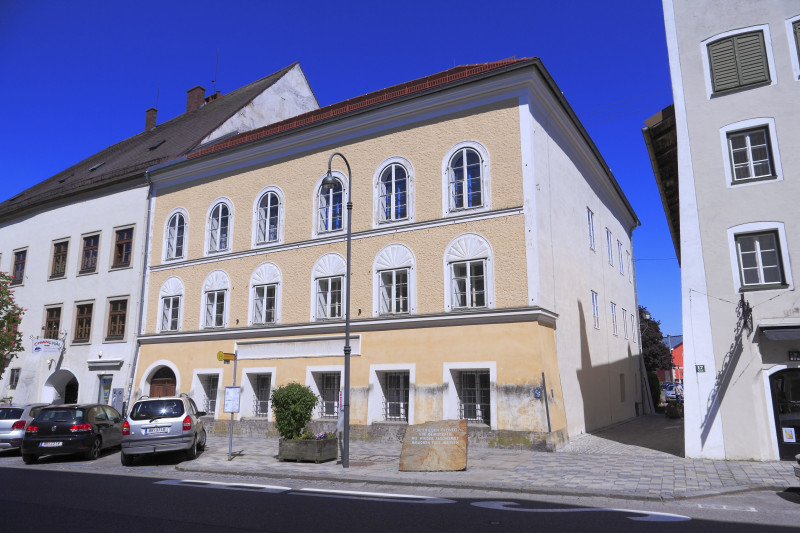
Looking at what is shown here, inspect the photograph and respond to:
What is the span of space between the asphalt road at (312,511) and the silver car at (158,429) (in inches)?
125

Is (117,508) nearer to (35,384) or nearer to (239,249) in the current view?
(239,249)

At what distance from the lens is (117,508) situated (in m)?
8.38

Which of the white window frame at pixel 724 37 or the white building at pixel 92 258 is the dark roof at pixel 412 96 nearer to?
the white building at pixel 92 258

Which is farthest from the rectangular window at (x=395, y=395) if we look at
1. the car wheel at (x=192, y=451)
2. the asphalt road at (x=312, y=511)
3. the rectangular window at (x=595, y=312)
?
the rectangular window at (x=595, y=312)

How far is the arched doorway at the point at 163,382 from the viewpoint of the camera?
76.5ft

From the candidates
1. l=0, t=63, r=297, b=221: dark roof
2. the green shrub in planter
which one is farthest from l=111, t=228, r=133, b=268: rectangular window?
the green shrub in planter

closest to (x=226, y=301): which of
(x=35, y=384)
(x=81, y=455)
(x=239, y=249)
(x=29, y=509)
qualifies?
(x=239, y=249)

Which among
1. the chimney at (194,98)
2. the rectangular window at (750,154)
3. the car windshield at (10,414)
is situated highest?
the chimney at (194,98)

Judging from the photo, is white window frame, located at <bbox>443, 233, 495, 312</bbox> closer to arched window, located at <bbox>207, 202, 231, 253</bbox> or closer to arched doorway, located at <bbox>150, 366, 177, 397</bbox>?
arched window, located at <bbox>207, 202, 231, 253</bbox>

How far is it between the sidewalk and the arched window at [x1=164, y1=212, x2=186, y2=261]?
10.4m

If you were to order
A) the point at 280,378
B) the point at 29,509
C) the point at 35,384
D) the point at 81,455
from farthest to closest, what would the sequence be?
the point at 35,384
the point at 280,378
the point at 81,455
the point at 29,509

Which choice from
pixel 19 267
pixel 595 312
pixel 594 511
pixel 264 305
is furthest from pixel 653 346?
pixel 19 267

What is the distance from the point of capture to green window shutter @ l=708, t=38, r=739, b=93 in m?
14.6

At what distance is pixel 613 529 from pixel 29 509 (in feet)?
26.8
